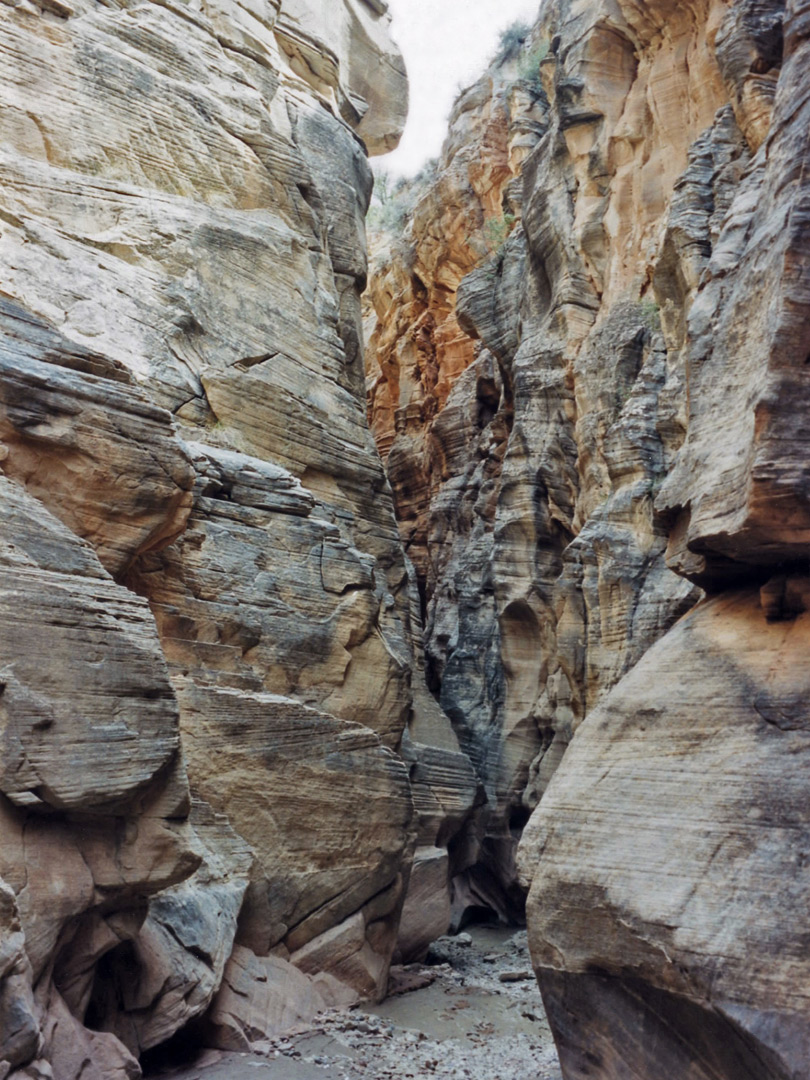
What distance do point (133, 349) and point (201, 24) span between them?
7011mm

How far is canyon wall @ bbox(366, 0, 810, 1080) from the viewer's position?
7.02 m

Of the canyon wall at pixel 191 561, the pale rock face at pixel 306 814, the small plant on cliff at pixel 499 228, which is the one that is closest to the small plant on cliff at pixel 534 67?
the small plant on cliff at pixel 499 228

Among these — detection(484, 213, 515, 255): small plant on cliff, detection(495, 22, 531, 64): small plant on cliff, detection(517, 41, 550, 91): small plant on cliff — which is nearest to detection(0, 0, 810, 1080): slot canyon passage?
detection(484, 213, 515, 255): small plant on cliff

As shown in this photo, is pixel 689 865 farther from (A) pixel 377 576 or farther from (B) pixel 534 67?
(B) pixel 534 67

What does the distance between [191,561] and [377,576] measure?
146 inches

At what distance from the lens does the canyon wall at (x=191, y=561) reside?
870 centimetres

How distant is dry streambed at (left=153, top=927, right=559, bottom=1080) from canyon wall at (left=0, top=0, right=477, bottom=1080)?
44 centimetres

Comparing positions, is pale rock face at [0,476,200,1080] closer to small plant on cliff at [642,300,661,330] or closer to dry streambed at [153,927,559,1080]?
dry streambed at [153,927,559,1080]

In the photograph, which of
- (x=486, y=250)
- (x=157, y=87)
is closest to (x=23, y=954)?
(x=157, y=87)

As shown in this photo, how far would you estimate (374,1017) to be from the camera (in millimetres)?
11992

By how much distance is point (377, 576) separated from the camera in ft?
50.0

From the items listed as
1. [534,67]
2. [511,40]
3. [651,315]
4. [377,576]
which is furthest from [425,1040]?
[511,40]

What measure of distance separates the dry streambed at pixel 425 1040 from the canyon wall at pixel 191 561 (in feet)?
1.45

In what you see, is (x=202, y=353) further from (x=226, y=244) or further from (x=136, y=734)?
→ (x=136, y=734)
